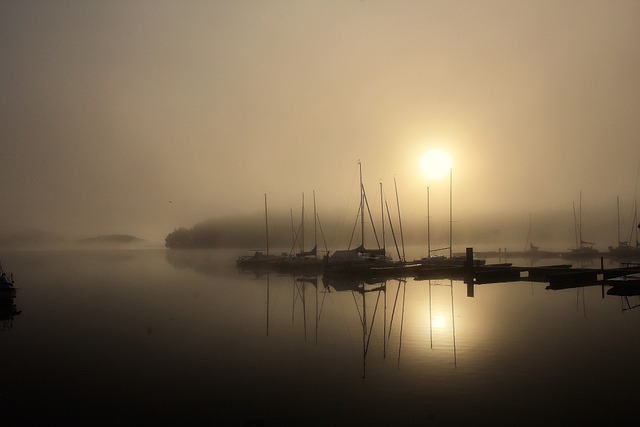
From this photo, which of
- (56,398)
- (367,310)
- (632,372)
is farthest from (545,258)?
(56,398)

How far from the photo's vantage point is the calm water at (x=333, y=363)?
14.0 metres

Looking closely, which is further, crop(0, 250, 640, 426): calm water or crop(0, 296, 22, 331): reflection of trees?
crop(0, 296, 22, 331): reflection of trees

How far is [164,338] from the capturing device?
2617cm

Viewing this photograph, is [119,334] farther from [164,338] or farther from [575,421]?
[575,421]

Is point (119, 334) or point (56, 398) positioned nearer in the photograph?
point (56, 398)

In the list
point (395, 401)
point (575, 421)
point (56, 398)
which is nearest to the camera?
point (575, 421)

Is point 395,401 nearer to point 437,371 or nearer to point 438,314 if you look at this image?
point 437,371

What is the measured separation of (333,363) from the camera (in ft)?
64.7

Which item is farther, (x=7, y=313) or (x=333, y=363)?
(x=7, y=313)

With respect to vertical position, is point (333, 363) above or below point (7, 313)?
above

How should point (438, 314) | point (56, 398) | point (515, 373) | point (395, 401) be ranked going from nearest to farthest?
1. point (395, 401)
2. point (56, 398)
3. point (515, 373)
4. point (438, 314)

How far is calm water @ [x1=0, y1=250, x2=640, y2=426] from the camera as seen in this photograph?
13984 millimetres

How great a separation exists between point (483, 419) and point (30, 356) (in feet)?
62.3

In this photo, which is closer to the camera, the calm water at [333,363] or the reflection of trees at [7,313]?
the calm water at [333,363]
